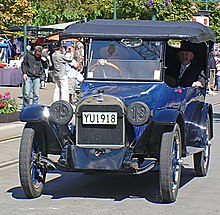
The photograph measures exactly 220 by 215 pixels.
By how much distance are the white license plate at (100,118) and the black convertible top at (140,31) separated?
1.39m

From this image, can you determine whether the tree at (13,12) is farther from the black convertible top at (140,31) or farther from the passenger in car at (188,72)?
the black convertible top at (140,31)

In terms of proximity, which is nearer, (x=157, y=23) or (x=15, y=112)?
(x=157, y=23)

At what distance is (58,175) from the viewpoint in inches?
417

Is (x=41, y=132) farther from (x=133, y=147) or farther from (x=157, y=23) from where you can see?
(x=157, y=23)

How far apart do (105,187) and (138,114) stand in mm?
1599

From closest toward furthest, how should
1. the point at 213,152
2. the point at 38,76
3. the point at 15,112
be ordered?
1. the point at 213,152
2. the point at 15,112
3. the point at 38,76

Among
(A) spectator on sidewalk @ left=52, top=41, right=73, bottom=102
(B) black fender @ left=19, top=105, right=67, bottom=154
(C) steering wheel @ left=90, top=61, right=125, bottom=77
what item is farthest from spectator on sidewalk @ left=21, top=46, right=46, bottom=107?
(B) black fender @ left=19, top=105, right=67, bottom=154

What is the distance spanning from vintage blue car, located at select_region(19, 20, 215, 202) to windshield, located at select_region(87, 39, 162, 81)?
0.04ft

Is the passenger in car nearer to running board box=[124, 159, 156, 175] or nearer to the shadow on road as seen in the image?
the shadow on road

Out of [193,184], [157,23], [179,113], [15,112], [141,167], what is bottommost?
[15,112]

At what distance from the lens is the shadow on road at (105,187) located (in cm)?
904

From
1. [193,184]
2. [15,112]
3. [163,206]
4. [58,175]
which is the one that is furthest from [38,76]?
[163,206]

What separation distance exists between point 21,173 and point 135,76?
202cm

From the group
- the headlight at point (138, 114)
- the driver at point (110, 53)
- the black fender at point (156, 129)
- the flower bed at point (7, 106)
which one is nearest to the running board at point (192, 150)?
the black fender at point (156, 129)
